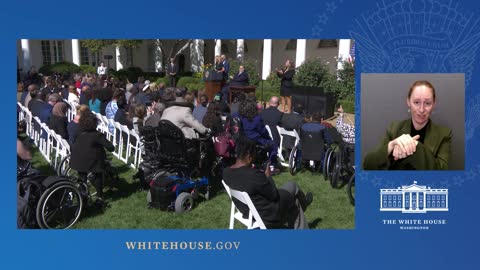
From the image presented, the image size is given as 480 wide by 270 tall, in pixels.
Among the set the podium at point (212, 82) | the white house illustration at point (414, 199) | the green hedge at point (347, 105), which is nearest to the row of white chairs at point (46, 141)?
the podium at point (212, 82)

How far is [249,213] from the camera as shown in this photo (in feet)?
12.3

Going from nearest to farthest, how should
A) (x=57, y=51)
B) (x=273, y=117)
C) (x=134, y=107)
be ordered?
(x=57, y=51) < (x=273, y=117) < (x=134, y=107)

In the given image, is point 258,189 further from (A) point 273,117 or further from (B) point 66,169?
(B) point 66,169

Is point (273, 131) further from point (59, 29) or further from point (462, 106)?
point (59, 29)

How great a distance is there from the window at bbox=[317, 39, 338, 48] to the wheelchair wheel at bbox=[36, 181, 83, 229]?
2553 millimetres

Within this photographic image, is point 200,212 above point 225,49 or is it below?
below

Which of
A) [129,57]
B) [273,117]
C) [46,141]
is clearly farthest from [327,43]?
[46,141]

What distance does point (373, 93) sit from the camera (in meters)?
3.73

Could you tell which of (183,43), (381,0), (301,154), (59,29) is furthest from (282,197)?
(59,29)

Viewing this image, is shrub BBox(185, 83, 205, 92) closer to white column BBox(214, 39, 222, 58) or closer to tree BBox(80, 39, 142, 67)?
white column BBox(214, 39, 222, 58)

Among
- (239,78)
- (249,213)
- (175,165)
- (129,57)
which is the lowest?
(249,213)

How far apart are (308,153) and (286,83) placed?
73 cm

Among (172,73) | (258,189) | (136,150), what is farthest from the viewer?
(136,150)

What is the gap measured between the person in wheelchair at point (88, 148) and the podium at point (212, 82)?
3.46 feet
